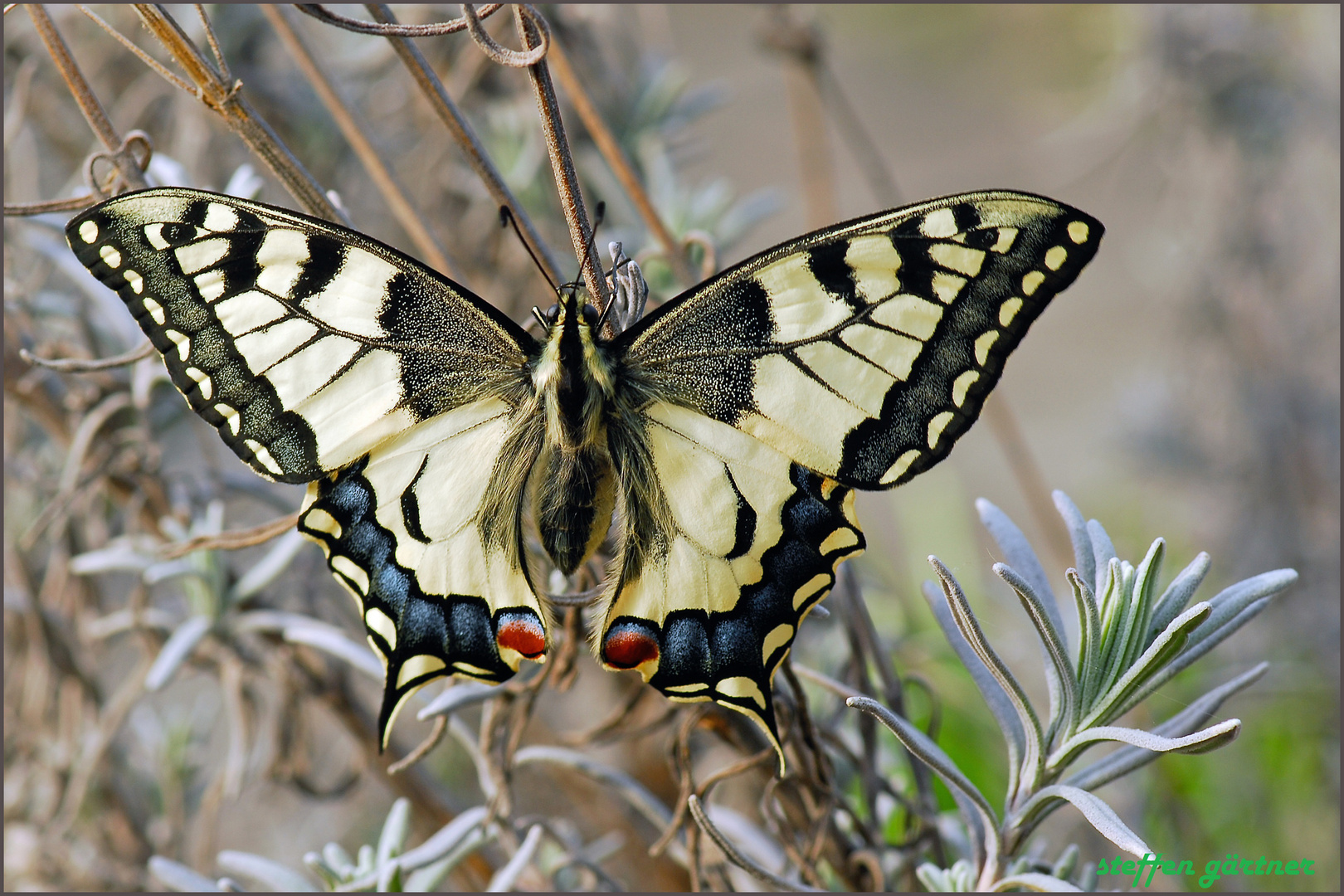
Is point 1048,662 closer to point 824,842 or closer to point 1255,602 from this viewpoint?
point 1255,602

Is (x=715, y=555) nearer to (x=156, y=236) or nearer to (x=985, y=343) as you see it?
(x=985, y=343)

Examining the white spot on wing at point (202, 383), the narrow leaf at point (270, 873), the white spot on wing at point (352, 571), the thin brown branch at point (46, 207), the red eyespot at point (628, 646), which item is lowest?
the narrow leaf at point (270, 873)

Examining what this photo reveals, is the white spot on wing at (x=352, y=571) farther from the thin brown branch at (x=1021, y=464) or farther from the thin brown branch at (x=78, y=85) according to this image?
the thin brown branch at (x=1021, y=464)

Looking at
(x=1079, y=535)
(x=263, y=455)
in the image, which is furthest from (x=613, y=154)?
(x=1079, y=535)

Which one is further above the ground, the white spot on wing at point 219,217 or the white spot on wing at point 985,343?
the white spot on wing at point 219,217

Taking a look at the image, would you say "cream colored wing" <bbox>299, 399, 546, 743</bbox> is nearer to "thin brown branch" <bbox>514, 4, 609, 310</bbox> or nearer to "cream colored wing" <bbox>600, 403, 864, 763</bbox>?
"cream colored wing" <bbox>600, 403, 864, 763</bbox>

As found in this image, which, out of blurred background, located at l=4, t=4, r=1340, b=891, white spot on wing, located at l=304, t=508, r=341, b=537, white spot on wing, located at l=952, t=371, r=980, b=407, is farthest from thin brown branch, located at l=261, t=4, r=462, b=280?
white spot on wing, located at l=952, t=371, r=980, b=407

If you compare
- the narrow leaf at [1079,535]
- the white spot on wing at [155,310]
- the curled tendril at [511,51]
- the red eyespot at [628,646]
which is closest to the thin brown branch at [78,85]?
the white spot on wing at [155,310]
